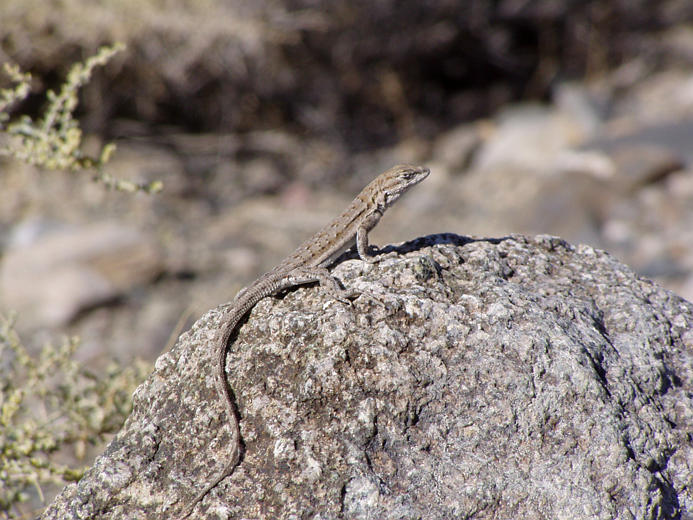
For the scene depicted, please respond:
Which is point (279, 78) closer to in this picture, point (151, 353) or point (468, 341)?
point (151, 353)

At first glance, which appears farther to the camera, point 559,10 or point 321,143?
point 559,10

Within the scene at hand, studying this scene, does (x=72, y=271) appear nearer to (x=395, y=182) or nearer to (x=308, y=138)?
(x=308, y=138)

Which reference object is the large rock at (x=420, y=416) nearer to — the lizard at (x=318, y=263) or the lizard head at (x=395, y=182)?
the lizard at (x=318, y=263)

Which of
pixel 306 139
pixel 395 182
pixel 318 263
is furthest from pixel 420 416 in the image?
pixel 306 139

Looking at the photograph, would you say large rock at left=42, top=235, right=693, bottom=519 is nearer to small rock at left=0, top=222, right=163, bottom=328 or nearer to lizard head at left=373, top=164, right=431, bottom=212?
lizard head at left=373, top=164, right=431, bottom=212

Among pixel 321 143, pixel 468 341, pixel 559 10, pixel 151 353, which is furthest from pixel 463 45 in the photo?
pixel 468 341

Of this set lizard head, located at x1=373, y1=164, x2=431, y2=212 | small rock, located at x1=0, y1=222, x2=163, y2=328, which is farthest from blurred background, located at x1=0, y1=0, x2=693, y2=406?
lizard head, located at x1=373, y1=164, x2=431, y2=212
